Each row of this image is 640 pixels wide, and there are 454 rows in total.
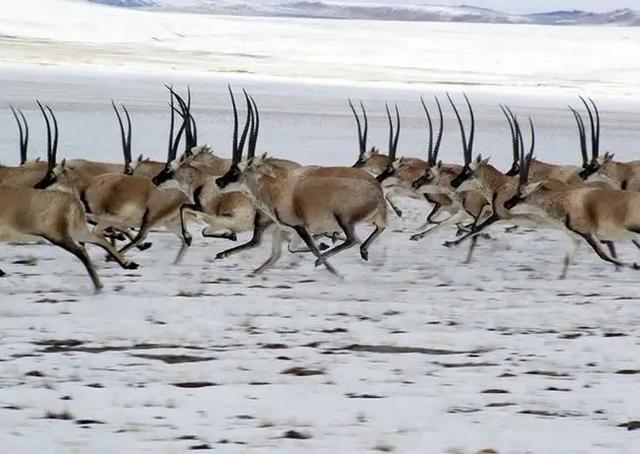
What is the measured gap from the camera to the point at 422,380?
6.96 meters

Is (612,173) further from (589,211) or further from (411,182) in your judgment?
(589,211)

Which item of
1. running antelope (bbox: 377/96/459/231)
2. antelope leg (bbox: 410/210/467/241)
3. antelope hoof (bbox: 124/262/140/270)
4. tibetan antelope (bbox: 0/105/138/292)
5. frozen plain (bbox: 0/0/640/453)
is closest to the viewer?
frozen plain (bbox: 0/0/640/453)

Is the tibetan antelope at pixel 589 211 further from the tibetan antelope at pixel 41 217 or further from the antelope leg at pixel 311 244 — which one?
the tibetan antelope at pixel 41 217

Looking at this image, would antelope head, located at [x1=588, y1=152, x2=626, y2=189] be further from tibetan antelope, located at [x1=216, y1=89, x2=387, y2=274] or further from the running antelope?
tibetan antelope, located at [x1=216, y1=89, x2=387, y2=274]

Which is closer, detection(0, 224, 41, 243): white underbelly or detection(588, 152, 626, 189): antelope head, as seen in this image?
detection(0, 224, 41, 243): white underbelly

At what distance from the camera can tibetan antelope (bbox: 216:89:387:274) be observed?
35.7ft

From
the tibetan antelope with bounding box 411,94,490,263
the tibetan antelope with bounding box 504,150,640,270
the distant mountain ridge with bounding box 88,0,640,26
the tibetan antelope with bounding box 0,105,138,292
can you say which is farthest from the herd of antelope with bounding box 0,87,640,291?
the distant mountain ridge with bounding box 88,0,640,26

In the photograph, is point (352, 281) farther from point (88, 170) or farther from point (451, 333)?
→ point (88, 170)

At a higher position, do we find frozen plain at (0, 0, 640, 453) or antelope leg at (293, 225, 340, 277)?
antelope leg at (293, 225, 340, 277)

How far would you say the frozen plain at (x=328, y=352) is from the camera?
597 centimetres

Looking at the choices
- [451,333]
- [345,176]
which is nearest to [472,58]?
[345,176]

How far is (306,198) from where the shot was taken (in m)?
10.9

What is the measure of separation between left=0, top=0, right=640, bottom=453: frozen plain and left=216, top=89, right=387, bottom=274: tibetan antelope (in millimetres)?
379

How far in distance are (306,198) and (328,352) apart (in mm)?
3415
